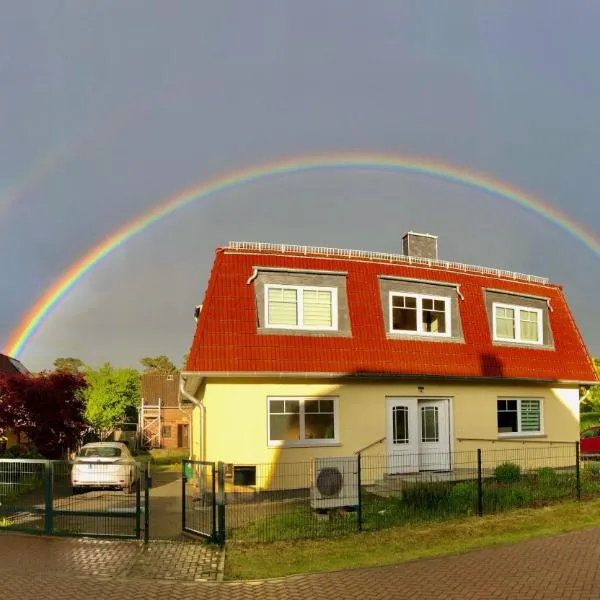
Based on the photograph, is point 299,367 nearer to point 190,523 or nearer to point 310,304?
point 310,304

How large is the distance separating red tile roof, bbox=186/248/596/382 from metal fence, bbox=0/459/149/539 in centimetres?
439

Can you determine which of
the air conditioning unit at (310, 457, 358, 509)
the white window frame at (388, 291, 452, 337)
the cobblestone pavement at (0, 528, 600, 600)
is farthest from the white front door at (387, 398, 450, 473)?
the cobblestone pavement at (0, 528, 600, 600)

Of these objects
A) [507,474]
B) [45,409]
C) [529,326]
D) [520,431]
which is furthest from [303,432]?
[45,409]

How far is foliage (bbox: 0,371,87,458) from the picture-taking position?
21.4 meters

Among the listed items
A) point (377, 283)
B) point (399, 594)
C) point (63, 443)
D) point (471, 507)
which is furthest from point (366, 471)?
point (63, 443)

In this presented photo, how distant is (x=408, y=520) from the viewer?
41.0 ft

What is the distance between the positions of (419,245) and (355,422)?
8.42 meters

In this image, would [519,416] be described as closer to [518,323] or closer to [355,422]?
[518,323]

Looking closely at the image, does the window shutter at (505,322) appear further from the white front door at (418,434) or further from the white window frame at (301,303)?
the white window frame at (301,303)

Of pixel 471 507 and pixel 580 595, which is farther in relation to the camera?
pixel 471 507

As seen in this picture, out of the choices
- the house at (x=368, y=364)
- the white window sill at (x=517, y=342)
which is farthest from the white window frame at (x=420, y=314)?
the white window sill at (x=517, y=342)

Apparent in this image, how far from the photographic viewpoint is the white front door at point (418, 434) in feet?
58.7

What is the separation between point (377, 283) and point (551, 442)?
23.4 feet

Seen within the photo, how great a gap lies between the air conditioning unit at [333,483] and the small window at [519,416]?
8637 mm
